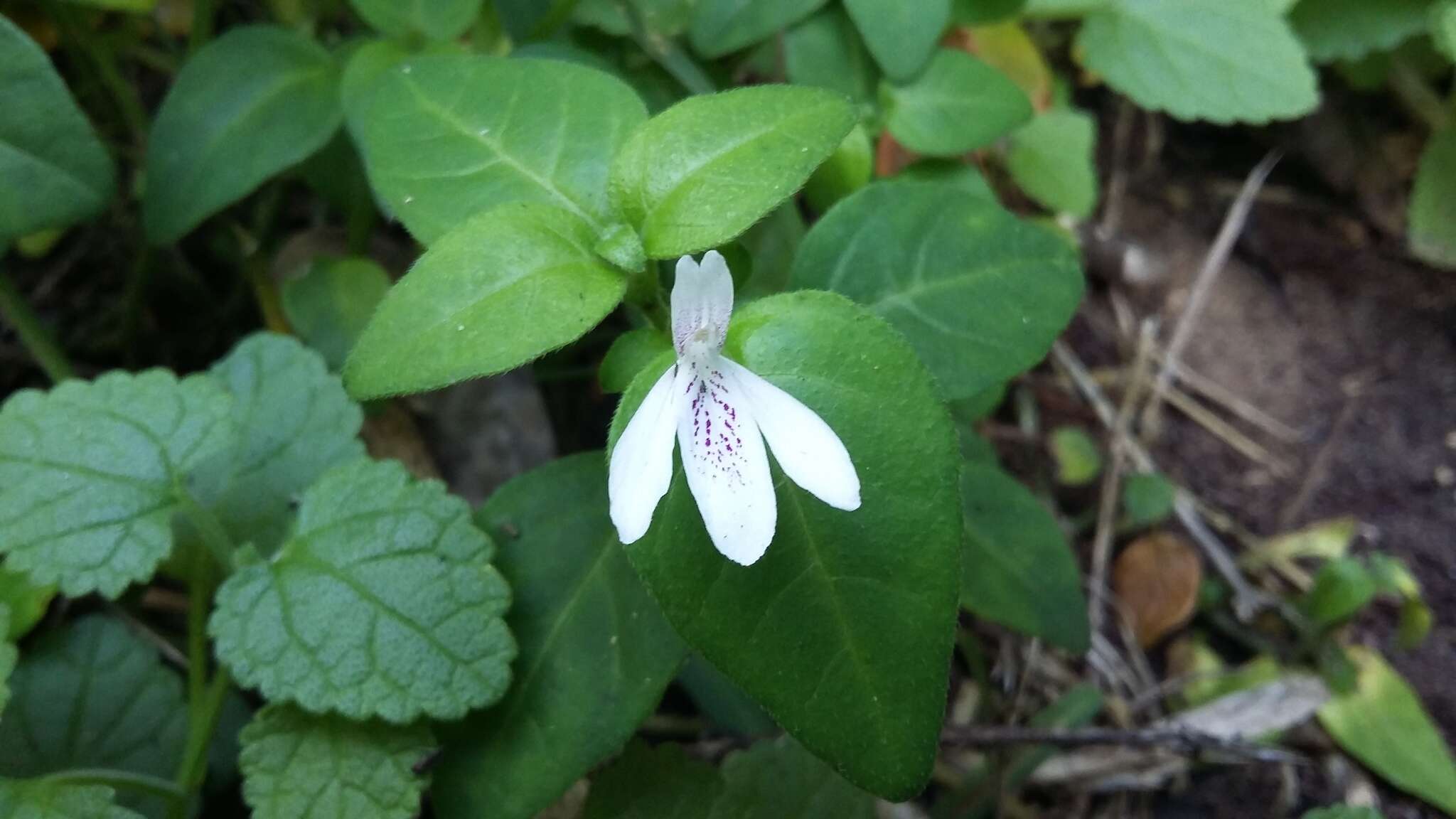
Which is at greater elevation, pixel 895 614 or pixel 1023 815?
pixel 895 614

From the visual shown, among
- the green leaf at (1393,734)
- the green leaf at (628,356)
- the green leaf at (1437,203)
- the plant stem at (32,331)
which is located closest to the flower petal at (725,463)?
the green leaf at (628,356)

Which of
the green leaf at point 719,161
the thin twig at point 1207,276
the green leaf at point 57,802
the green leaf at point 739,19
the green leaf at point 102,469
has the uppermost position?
the green leaf at point 719,161

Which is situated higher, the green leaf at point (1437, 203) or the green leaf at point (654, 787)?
the green leaf at point (654, 787)

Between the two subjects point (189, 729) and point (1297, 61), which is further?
point (1297, 61)

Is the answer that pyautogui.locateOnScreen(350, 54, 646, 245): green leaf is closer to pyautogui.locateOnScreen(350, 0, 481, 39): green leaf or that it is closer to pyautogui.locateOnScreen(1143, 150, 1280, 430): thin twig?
pyautogui.locateOnScreen(350, 0, 481, 39): green leaf

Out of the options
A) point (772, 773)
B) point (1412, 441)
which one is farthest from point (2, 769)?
point (1412, 441)

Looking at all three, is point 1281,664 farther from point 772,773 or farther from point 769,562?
point 769,562

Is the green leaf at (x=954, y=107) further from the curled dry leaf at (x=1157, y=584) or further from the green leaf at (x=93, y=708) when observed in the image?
the green leaf at (x=93, y=708)
